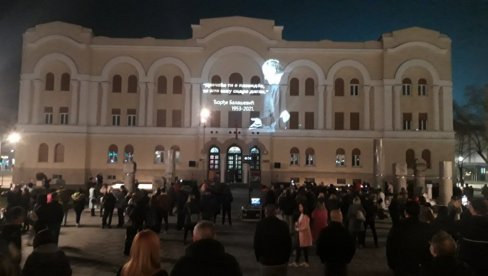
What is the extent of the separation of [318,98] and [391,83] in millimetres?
6518

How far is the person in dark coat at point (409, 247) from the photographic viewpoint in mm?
6473

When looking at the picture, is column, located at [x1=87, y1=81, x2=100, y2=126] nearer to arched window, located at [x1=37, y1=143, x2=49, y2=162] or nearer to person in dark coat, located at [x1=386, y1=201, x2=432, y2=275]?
arched window, located at [x1=37, y1=143, x2=49, y2=162]

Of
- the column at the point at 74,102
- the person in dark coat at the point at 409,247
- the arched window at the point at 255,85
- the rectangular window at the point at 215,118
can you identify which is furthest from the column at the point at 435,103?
the person in dark coat at the point at 409,247

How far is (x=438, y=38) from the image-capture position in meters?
40.0

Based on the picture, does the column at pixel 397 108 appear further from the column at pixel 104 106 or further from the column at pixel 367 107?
the column at pixel 104 106

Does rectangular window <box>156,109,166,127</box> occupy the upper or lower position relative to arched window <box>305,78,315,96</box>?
lower

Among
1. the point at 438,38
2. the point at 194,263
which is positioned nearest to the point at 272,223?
the point at 194,263

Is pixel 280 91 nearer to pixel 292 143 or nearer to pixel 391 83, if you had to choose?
pixel 292 143

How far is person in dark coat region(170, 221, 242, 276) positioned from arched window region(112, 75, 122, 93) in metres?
37.5

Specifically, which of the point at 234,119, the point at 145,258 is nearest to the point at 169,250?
the point at 145,258

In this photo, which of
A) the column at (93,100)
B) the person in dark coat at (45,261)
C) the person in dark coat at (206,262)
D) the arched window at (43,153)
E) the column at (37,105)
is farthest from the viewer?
the column at (93,100)

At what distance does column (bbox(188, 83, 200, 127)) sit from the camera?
39.2 meters

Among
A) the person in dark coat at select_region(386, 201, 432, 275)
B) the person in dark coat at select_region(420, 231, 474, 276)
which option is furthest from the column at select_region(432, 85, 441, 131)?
the person in dark coat at select_region(420, 231, 474, 276)

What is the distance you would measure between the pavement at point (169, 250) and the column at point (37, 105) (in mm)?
23121
